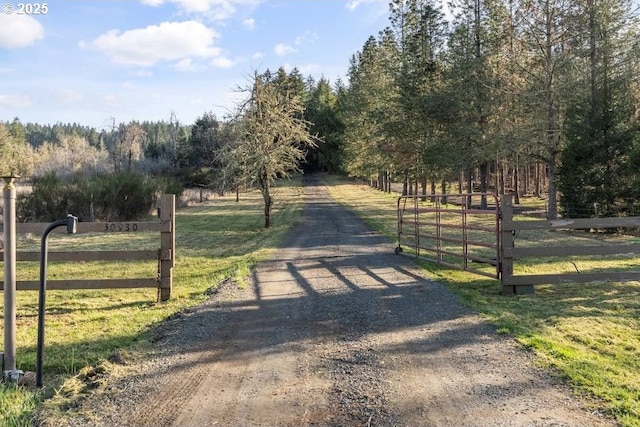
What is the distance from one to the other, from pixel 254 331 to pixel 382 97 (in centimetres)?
3294

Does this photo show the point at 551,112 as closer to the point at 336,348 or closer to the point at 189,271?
the point at 189,271

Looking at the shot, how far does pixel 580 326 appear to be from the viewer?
5.77m

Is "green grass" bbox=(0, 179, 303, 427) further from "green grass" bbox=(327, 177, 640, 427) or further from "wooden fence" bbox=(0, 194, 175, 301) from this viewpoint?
"green grass" bbox=(327, 177, 640, 427)

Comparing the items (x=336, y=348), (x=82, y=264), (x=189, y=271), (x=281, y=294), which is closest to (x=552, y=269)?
(x=281, y=294)

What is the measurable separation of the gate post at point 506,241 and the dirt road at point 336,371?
0.94 m

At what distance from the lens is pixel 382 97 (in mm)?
36656

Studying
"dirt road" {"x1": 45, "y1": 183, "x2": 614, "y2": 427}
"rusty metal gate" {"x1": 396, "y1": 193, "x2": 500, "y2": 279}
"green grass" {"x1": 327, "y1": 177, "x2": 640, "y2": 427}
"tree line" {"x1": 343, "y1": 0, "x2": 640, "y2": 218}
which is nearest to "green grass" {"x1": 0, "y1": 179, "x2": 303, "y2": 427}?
"dirt road" {"x1": 45, "y1": 183, "x2": 614, "y2": 427}

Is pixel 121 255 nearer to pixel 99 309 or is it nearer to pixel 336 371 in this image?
pixel 99 309

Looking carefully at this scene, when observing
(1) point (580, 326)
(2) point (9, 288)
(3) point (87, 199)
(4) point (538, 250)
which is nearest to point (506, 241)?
(4) point (538, 250)

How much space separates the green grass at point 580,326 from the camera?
13.0ft

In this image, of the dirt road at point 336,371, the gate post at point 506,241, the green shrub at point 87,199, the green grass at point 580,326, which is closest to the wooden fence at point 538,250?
the gate post at point 506,241

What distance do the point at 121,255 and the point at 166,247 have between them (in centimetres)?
64

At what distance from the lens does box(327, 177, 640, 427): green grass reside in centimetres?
395

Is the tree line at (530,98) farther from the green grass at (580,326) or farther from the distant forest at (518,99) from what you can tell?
the green grass at (580,326)
